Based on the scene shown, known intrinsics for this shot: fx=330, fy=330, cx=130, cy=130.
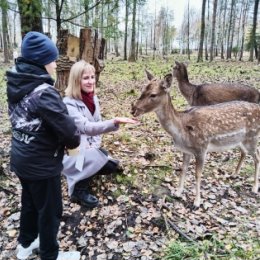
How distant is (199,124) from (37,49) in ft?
9.45

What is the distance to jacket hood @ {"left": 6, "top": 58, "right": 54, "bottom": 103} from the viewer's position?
3156 millimetres

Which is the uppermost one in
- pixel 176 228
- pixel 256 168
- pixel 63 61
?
pixel 63 61

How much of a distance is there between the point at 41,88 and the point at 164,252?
95.1 inches

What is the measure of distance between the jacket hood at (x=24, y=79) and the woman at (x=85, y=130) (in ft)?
3.07

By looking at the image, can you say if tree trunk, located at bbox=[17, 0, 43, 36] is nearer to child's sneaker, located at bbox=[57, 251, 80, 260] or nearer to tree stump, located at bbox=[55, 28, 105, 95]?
tree stump, located at bbox=[55, 28, 105, 95]

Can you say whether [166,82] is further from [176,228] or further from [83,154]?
[176,228]

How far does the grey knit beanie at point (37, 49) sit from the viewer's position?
3.18 meters

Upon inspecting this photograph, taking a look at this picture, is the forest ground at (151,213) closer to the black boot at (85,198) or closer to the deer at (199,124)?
the black boot at (85,198)

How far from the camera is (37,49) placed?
318 centimetres

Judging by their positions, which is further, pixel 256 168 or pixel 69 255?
pixel 256 168

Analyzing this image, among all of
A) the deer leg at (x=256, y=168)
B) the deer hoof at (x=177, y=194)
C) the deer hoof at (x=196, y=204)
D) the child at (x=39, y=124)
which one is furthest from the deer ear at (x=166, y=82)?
the deer leg at (x=256, y=168)

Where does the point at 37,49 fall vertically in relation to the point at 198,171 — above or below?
above

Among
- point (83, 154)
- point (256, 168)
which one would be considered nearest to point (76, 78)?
point (83, 154)

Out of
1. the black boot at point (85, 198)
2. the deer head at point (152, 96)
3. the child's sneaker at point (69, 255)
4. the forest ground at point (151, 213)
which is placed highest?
the deer head at point (152, 96)
